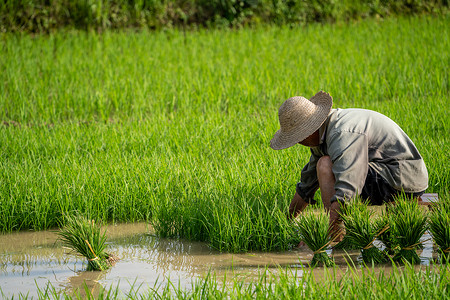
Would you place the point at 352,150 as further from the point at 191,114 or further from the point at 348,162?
the point at 191,114

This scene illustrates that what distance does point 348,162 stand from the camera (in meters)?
3.19

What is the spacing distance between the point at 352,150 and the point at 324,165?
0.68ft

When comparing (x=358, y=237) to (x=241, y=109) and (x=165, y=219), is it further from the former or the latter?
(x=241, y=109)

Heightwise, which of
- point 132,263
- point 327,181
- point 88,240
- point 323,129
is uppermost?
point 323,129

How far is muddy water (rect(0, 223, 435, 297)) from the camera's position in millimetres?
3100

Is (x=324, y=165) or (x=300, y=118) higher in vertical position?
(x=300, y=118)

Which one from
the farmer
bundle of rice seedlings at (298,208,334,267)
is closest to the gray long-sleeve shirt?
the farmer

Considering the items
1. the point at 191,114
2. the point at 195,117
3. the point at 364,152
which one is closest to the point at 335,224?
the point at 364,152

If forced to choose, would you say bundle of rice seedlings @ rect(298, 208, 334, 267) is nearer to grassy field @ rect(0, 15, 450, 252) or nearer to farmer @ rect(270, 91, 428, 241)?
farmer @ rect(270, 91, 428, 241)

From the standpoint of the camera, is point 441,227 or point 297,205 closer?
point 441,227

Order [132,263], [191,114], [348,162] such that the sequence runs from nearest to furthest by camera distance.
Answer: [348,162], [132,263], [191,114]

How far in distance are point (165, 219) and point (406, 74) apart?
5.11 meters

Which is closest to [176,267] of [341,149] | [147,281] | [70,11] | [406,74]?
[147,281]

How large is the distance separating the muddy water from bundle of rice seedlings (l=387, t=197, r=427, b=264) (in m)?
0.12
